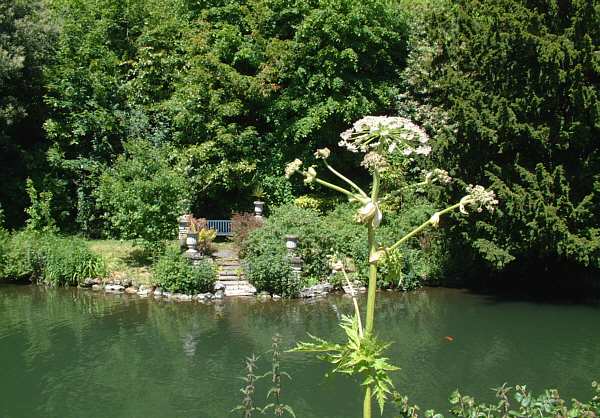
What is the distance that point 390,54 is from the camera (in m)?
21.7

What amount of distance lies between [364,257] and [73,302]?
7074 mm

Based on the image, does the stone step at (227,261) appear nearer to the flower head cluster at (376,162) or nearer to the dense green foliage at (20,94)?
the dense green foliage at (20,94)

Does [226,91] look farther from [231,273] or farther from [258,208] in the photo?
[231,273]

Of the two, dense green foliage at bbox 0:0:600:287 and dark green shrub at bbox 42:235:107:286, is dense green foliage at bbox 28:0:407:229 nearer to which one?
dense green foliage at bbox 0:0:600:287

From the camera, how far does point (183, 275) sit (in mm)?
16094

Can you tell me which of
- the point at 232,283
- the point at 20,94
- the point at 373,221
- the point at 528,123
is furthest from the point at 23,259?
the point at 373,221

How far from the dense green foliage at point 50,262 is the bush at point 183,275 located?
1833mm

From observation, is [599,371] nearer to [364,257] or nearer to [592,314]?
[592,314]

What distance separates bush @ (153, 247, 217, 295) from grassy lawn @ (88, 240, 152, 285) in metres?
0.70

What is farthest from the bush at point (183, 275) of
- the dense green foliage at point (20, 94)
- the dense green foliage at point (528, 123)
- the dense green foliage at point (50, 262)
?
the dense green foliage at point (20, 94)

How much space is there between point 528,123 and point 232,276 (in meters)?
7.80

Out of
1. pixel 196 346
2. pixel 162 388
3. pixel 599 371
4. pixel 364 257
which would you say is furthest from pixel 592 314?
pixel 162 388

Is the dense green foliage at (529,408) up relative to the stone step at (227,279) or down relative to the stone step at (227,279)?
down

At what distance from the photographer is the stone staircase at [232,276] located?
16.3m
